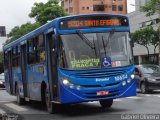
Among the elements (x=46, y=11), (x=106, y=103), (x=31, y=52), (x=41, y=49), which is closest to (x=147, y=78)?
(x=106, y=103)

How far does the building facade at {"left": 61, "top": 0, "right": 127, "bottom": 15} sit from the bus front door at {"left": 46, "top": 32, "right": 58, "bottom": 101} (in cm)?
10338

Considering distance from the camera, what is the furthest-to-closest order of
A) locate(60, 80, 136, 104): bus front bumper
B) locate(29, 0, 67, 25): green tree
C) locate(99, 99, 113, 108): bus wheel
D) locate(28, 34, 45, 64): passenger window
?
locate(29, 0, 67, 25): green tree → locate(99, 99, 113, 108): bus wheel → locate(28, 34, 45, 64): passenger window → locate(60, 80, 136, 104): bus front bumper

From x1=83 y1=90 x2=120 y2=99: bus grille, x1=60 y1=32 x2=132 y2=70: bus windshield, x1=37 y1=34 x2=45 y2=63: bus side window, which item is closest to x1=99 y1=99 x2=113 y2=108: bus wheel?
x1=83 y1=90 x2=120 y2=99: bus grille

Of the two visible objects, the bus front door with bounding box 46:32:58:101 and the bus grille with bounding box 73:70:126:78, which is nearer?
the bus grille with bounding box 73:70:126:78

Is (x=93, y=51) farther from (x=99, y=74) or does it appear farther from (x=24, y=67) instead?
(x=24, y=67)

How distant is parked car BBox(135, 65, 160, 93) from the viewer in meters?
25.0

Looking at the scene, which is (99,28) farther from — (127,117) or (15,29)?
(15,29)

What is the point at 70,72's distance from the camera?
13.9 m

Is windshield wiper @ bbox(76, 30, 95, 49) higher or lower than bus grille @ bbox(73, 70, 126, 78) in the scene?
higher

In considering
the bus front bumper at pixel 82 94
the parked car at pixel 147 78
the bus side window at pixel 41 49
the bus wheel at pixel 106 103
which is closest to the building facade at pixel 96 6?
the parked car at pixel 147 78

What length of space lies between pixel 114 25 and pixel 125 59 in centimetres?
113

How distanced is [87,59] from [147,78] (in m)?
11.6

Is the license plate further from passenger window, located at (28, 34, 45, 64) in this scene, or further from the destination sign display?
passenger window, located at (28, 34, 45, 64)

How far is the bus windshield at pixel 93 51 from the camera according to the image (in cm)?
1398
